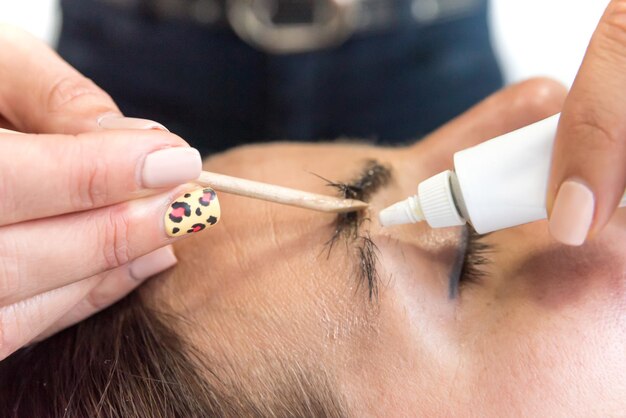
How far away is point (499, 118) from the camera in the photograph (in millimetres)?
767

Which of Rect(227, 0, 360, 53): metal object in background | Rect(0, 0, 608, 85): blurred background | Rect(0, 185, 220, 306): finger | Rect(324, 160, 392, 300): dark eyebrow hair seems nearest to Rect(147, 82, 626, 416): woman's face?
Rect(324, 160, 392, 300): dark eyebrow hair

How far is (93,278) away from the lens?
59 centimetres

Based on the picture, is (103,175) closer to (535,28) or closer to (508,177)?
(508,177)

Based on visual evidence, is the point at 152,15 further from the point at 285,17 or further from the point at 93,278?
the point at 93,278

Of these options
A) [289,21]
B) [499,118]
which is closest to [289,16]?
[289,21]

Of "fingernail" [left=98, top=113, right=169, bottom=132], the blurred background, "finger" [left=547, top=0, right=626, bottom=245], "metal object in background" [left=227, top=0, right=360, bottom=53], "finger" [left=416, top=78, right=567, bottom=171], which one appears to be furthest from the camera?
the blurred background

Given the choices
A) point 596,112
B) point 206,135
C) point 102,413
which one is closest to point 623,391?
point 596,112

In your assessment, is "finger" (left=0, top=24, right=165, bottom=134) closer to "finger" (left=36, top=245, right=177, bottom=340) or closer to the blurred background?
"finger" (left=36, top=245, right=177, bottom=340)

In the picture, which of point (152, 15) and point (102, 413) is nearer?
point (102, 413)

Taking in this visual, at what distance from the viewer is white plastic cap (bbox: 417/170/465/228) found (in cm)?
56

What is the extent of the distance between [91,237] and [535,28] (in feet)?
5.45

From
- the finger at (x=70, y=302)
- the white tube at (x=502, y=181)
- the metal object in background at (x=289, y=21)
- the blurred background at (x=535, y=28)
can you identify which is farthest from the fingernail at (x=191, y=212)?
the blurred background at (x=535, y=28)

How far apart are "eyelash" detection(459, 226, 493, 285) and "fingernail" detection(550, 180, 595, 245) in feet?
0.50

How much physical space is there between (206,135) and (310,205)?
702 mm
